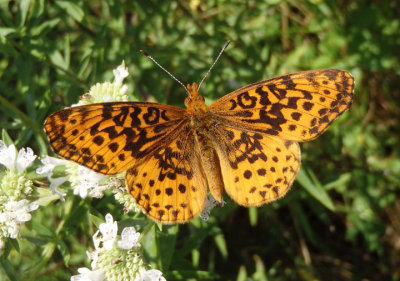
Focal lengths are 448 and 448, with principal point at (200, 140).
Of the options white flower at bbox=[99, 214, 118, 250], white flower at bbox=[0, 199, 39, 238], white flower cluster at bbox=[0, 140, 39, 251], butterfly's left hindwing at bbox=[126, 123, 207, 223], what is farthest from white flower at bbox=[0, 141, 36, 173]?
butterfly's left hindwing at bbox=[126, 123, 207, 223]

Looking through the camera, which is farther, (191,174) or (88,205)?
(88,205)

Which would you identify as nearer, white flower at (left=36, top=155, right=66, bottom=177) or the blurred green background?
white flower at (left=36, top=155, right=66, bottom=177)

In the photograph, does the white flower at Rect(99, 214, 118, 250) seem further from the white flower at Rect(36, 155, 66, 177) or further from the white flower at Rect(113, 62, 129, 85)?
the white flower at Rect(113, 62, 129, 85)

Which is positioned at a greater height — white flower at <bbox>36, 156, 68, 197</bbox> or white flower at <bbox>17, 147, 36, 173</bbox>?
white flower at <bbox>17, 147, 36, 173</bbox>

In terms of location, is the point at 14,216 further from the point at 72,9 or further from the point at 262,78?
the point at 262,78

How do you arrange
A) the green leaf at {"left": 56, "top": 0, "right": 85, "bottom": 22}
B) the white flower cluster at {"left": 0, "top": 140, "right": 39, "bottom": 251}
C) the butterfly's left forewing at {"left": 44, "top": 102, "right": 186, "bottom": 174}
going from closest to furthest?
the butterfly's left forewing at {"left": 44, "top": 102, "right": 186, "bottom": 174} → the white flower cluster at {"left": 0, "top": 140, "right": 39, "bottom": 251} → the green leaf at {"left": 56, "top": 0, "right": 85, "bottom": 22}

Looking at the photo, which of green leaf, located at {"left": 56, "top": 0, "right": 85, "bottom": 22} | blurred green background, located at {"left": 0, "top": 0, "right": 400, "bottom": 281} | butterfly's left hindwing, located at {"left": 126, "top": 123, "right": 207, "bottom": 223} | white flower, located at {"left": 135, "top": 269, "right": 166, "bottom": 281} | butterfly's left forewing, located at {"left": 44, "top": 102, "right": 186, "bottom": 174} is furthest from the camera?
blurred green background, located at {"left": 0, "top": 0, "right": 400, "bottom": 281}

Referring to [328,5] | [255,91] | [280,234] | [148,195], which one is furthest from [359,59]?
[148,195]

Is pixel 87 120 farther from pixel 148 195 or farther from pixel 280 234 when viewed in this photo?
pixel 280 234

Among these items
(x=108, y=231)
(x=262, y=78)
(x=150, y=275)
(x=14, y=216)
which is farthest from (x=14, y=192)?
(x=262, y=78)
